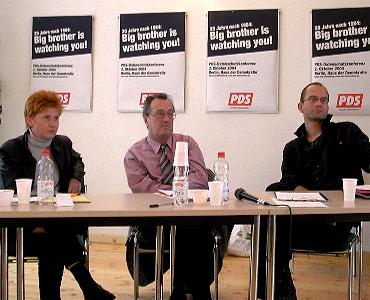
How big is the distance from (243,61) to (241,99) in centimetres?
32

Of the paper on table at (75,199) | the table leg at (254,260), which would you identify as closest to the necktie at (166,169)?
the paper on table at (75,199)

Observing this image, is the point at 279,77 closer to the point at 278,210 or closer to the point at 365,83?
the point at 365,83

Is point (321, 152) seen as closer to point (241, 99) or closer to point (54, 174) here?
point (241, 99)

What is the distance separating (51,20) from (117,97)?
94cm

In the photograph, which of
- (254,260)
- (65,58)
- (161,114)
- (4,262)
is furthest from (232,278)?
(65,58)

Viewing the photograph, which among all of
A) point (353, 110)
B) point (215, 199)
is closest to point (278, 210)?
point (215, 199)

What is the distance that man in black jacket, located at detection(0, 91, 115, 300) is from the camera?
9.16ft

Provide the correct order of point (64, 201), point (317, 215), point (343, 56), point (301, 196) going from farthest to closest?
point (343, 56), point (301, 196), point (64, 201), point (317, 215)

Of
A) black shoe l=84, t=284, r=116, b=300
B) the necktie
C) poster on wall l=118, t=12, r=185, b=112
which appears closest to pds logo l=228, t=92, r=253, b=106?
poster on wall l=118, t=12, r=185, b=112

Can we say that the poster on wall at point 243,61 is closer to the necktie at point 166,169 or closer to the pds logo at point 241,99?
the pds logo at point 241,99

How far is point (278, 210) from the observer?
222 cm

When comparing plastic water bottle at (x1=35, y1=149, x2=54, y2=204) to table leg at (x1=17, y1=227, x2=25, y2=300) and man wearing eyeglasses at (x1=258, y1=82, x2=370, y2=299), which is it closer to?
table leg at (x1=17, y1=227, x2=25, y2=300)

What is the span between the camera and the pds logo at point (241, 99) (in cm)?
468

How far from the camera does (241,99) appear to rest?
15.4ft
